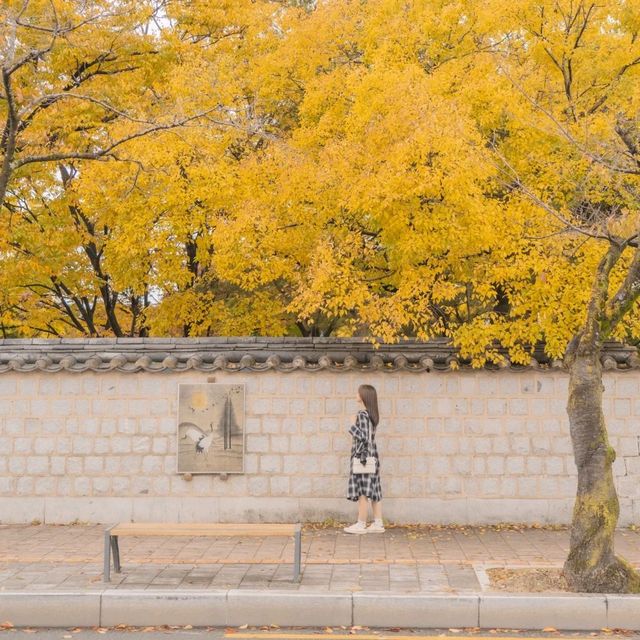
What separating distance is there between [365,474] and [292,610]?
11.0 ft

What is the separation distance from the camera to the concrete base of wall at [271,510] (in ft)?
35.6

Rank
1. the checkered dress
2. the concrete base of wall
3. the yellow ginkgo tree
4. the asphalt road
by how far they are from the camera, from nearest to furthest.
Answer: the asphalt road
the yellow ginkgo tree
the checkered dress
the concrete base of wall

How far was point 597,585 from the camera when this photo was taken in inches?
281

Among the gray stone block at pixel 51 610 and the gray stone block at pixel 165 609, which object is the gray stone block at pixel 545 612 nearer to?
the gray stone block at pixel 165 609

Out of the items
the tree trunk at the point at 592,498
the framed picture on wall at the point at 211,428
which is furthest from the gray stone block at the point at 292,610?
the framed picture on wall at the point at 211,428

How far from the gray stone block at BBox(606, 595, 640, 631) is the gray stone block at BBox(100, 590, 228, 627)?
3.22 metres

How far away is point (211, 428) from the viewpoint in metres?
11.1

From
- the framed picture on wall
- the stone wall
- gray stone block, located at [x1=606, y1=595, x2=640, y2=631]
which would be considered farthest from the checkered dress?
gray stone block, located at [x1=606, y1=595, x2=640, y2=631]

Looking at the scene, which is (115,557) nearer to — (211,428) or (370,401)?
(211,428)

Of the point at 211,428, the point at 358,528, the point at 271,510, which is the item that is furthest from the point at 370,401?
the point at 211,428

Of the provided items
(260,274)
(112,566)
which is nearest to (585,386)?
(112,566)

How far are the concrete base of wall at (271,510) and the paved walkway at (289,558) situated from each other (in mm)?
217

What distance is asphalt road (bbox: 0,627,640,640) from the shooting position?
655 centimetres

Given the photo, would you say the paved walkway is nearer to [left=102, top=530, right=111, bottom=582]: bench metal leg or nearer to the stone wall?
[left=102, top=530, right=111, bottom=582]: bench metal leg
